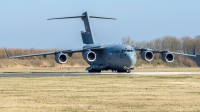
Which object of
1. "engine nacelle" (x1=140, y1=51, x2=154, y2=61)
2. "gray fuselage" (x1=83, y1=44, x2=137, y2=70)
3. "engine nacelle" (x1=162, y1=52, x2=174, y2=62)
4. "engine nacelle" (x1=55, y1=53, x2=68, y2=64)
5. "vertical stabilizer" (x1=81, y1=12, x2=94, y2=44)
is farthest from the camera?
"vertical stabilizer" (x1=81, y1=12, x2=94, y2=44)

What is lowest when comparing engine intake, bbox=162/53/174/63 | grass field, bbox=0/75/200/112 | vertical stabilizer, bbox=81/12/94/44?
grass field, bbox=0/75/200/112

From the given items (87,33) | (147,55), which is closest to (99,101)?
(147,55)

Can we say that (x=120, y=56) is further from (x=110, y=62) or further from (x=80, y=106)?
(x=80, y=106)

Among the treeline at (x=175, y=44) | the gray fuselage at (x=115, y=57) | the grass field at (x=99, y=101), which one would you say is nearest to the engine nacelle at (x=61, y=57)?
the gray fuselage at (x=115, y=57)

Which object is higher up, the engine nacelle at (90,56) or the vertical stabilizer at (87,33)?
the vertical stabilizer at (87,33)

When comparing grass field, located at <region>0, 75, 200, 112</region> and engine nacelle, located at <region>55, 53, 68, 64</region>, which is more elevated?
engine nacelle, located at <region>55, 53, 68, 64</region>

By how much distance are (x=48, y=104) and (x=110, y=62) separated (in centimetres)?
3087

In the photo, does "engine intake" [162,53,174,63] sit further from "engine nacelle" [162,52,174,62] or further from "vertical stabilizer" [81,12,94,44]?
"vertical stabilizer" [81,12,94,44]

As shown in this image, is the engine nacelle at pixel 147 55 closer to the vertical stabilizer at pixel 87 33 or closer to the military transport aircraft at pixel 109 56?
the military transport aircraft at pixel 109 56

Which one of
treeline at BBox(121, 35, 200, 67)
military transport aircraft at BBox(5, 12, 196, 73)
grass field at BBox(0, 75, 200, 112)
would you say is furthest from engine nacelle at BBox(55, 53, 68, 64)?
treeline at BBox(121, 35, 200, 67)

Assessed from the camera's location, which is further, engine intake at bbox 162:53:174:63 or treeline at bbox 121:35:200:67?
treeline at bbox 121:35:200:67

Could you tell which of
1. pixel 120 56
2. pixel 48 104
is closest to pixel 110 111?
pixel 48 104

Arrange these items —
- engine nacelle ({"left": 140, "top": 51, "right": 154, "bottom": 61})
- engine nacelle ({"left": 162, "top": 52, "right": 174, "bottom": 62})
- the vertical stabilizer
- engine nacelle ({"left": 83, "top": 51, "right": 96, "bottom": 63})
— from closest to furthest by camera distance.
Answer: engine nacelle ({"left": 83, "top": 51, "right": 96, "bottom": 63})
engine nacelle ({"left": 140, "top": 51, "right": 154, "bottom": 61})
engine nacelle ({"left": 162, "top": 52, "right": 174, "bottom": 62})
the vertical stabilizer

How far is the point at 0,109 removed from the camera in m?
14.6
